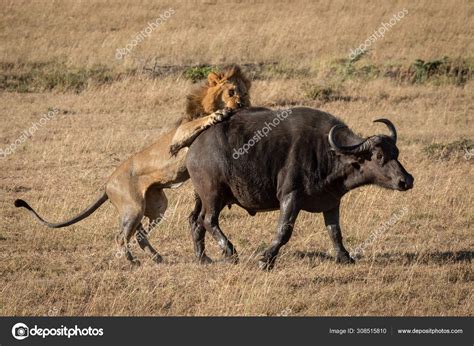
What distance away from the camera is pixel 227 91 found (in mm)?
10039

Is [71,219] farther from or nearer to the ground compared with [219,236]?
nearer to the ground

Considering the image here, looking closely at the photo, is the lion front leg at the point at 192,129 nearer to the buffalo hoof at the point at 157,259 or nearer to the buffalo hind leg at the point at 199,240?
the buffalo hind leg at the point at 199,240

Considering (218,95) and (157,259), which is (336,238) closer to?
(157,259)

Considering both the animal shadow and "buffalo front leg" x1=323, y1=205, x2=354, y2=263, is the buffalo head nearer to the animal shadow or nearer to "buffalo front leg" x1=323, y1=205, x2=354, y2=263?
"buffalo front leg" x1=323, y1=205, x2=354, y2=263

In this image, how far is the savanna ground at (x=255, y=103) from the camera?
844cm

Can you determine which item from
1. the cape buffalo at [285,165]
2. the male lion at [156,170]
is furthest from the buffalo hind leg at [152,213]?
the cape buffalo at [285,165]

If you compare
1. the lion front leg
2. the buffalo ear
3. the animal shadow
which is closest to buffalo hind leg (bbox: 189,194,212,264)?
the lion front leg

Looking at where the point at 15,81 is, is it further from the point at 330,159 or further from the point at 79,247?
the point at 330,159

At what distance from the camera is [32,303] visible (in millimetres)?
8297

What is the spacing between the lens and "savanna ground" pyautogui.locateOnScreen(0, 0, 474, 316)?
844 cm

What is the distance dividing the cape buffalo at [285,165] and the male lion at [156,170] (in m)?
0.53

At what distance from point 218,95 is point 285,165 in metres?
1.41

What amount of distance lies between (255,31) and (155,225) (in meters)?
15.5

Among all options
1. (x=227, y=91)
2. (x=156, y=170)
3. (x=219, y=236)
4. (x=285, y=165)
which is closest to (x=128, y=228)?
(x=156, y=170)
